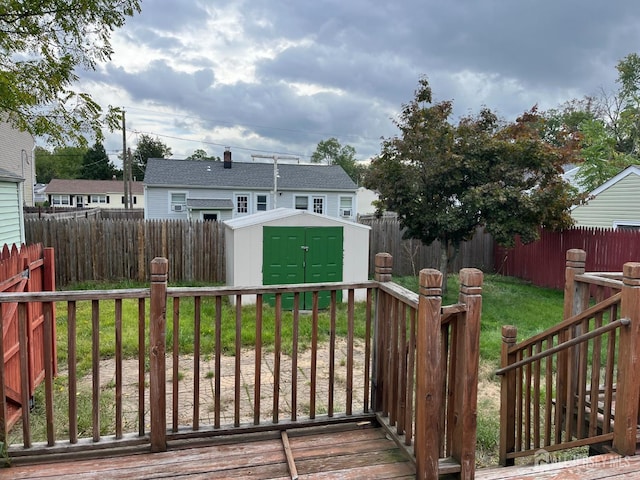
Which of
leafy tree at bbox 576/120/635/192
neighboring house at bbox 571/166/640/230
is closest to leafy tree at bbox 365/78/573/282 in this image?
neighboring house at bbox 571/166/640/230

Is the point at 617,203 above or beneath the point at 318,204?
beneath

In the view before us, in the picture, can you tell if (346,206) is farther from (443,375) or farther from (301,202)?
(443,375)

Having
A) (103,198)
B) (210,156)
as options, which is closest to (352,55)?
(103,198)

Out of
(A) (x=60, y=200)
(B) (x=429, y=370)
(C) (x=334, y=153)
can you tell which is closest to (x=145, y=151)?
(A) (x=60, y=200)

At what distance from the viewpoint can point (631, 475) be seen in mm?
2154

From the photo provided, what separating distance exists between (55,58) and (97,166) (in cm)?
4779

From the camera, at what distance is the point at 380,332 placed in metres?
2.61

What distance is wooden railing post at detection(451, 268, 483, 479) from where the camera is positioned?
190 centimetres

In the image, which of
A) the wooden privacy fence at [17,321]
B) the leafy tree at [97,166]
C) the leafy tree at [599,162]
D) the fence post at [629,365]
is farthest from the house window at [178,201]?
the leafy tree at [97,166]

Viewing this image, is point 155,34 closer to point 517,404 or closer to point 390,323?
point 390,323

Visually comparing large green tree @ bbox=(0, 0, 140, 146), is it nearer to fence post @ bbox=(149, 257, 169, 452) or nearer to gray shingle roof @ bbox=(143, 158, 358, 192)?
fence post @ bbox=(149, 257, 169, 452)

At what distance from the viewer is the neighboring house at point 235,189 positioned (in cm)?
2045

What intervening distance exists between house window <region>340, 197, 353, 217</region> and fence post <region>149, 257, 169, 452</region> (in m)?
21.0

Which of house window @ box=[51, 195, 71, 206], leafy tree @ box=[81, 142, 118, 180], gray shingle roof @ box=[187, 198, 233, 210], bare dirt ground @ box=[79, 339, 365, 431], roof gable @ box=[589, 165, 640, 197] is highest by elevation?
leafy tree @ box=[81, 142, 118, 180]
